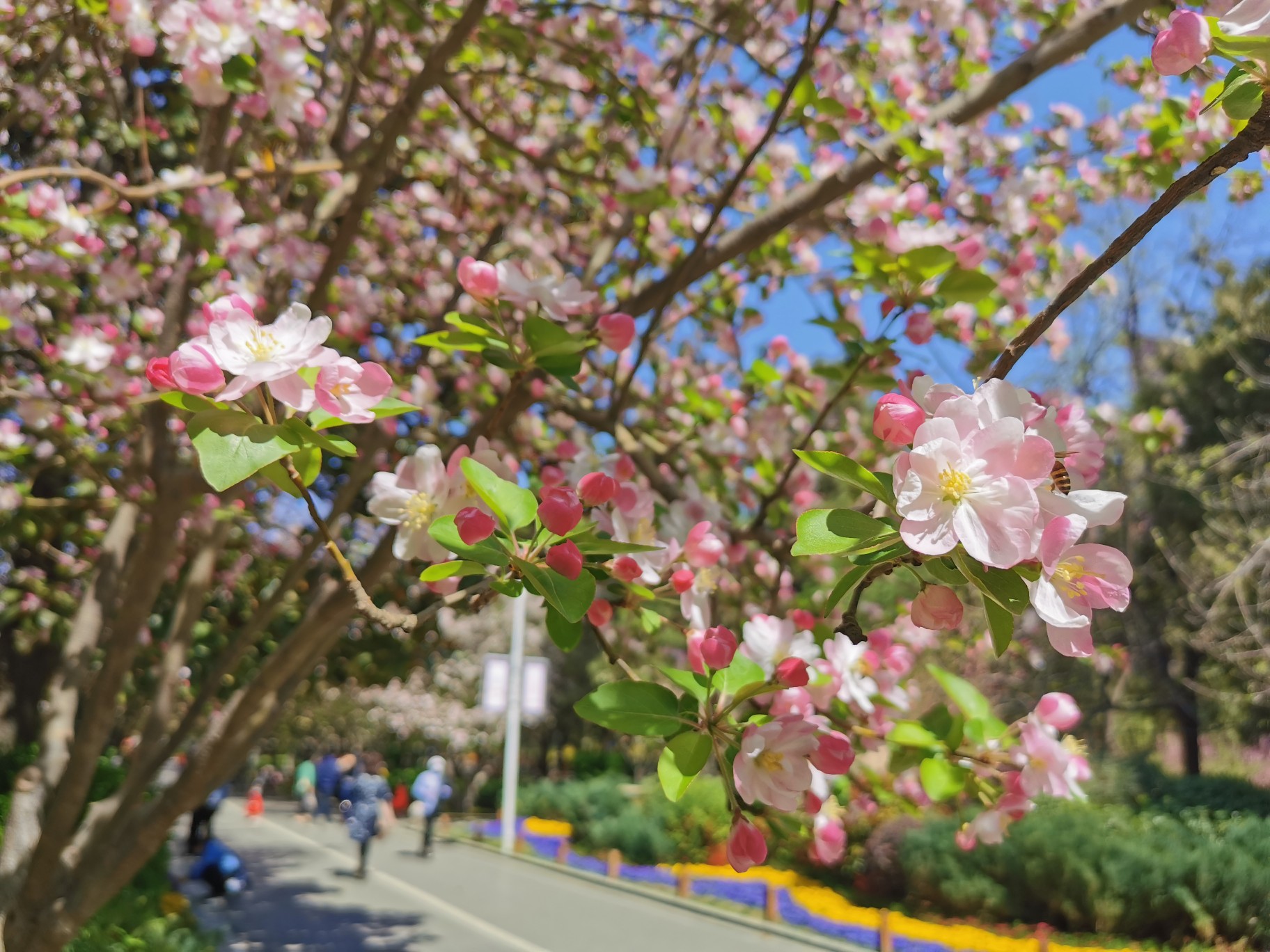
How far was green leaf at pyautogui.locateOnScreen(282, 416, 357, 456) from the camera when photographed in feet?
3.52

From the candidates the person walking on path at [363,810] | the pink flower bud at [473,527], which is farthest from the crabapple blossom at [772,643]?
the person walking on path at [363,810]

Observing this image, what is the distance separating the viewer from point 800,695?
5.00 feet

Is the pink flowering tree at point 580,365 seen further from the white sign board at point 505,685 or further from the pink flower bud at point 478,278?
the white sign board at point 505,685

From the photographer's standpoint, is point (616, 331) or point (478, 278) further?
point (616, 331)

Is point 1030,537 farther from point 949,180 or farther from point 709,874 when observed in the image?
point 709,874

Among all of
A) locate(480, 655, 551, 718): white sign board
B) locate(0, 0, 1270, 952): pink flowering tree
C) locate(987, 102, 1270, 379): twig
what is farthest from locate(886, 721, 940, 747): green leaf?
locate(480, 655, 551, 718): white sign board

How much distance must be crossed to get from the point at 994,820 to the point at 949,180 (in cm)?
218

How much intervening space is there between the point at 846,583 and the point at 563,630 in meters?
0.44

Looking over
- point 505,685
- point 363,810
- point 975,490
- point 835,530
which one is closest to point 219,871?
point 363,810

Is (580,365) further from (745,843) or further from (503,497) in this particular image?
(745,843)

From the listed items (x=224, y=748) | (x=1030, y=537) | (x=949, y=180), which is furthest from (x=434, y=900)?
(x=1030, y=537)

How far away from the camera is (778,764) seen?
1.17 meters

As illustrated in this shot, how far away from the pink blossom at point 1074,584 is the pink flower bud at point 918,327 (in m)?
1.37

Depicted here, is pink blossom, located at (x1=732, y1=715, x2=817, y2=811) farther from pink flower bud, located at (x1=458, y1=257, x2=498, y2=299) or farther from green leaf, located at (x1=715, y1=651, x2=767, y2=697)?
pink flower bud, located at (x1=458, y1=257, x2=498, y2=299)
